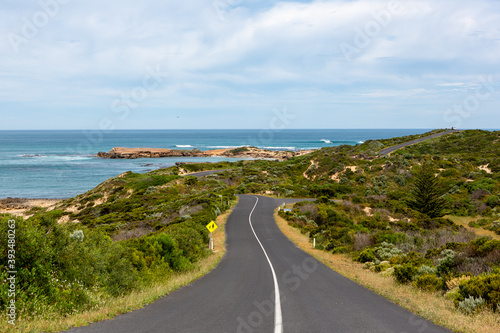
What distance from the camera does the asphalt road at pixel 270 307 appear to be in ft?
22.3

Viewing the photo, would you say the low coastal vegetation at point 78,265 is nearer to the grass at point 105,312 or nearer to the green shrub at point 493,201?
the grass at point 105,312

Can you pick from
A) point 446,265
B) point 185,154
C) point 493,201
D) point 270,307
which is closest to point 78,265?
point 270,307

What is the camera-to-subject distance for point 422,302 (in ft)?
30.2

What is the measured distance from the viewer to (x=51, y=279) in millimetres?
7320

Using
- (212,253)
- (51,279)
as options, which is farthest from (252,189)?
(51,279)

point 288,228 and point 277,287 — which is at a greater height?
point 277,287

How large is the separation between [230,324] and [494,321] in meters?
5.76

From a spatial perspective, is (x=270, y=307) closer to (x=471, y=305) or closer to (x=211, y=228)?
(x=471, y=305)

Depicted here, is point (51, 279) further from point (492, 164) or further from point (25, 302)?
point (492, 164)

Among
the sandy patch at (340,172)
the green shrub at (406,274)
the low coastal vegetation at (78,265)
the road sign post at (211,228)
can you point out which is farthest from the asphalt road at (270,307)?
the sandy patch at (340,172)

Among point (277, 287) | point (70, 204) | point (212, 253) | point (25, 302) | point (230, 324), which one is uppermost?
point (25, 302)

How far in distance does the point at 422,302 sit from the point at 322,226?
1817cm

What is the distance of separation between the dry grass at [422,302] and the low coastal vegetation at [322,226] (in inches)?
13.7

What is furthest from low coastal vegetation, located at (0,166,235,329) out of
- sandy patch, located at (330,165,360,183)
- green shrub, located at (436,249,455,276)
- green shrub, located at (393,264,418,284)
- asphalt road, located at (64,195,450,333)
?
sandy patch, located at (330,165,360,183)
